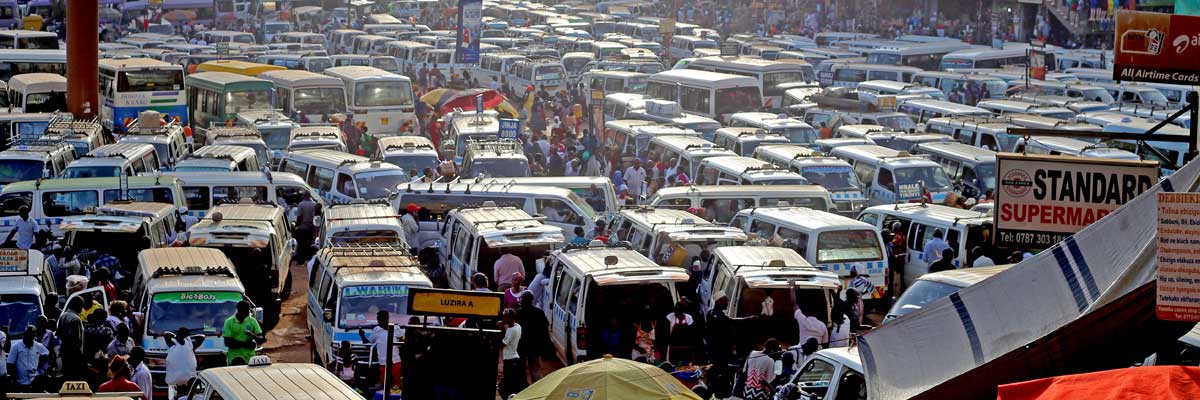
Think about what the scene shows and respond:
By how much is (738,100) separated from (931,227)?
51.9ft

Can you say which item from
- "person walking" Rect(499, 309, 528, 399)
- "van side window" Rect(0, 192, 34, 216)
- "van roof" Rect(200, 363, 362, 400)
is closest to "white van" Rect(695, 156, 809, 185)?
"person walking" Rect(499, 309, 528, 399)

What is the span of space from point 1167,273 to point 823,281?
22.0ft

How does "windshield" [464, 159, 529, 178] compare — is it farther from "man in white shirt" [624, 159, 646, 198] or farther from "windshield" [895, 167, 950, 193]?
"windshield" [895, 167, 950, 193]

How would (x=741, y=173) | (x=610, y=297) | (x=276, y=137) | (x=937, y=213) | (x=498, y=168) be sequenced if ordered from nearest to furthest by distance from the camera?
(x=610, y=297) → (x=937, y=213) → (x=741, y=173) → (x=498, y=168) → (x=276, y=137)

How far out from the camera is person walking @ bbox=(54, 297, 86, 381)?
1415 cm

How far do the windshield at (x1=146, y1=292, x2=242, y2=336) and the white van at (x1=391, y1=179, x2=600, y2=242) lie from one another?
5.83m

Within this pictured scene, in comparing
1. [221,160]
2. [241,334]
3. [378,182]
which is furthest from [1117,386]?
[221,160]

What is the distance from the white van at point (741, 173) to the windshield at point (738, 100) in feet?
32.7

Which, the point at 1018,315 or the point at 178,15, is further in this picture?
the point at 178,15

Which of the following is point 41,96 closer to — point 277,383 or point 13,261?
point 13,261

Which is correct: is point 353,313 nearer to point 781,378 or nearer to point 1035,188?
point 781,378

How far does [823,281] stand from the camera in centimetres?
1507

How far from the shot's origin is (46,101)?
33.7 metres

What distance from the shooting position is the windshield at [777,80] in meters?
38.0
